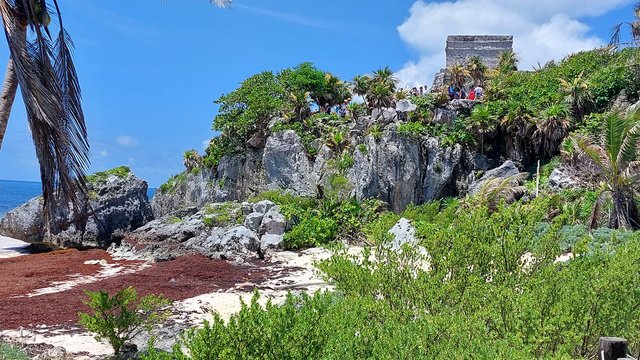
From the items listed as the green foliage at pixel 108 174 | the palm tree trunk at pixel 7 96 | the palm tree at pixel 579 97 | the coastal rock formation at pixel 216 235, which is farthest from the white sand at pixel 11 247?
the palm tree at pixel 579 97

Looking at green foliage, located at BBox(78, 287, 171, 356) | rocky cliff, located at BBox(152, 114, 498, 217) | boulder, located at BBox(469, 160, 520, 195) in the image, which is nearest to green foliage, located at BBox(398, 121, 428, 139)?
rocky cliff, located at BBox(152, 114, 498, 217)

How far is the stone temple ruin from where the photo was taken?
1425 inches

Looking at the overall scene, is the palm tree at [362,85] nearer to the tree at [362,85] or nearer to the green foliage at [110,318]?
the tree at [362,85]

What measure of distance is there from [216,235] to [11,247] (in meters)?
11.1

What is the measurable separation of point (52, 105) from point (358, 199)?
16674 millimetres

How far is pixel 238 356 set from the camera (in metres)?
3.96

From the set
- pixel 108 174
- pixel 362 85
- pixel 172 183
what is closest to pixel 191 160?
pixel 172 183

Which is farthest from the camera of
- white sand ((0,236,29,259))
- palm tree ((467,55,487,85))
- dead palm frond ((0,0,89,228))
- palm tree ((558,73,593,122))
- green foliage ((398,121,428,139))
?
palm tree ((467,55,487,85))

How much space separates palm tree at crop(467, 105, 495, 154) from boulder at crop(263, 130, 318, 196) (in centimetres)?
760

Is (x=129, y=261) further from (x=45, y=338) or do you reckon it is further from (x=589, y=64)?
(x=589, y=64)

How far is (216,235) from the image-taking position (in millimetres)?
18109

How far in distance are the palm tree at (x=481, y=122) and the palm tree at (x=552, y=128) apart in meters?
1.79

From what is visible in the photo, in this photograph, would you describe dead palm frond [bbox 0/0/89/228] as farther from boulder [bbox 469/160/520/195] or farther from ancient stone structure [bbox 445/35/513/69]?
ancient stone structure [bbox 445/35/513/69]

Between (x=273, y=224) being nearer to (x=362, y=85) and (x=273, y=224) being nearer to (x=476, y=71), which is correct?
(x=362, y=85)
